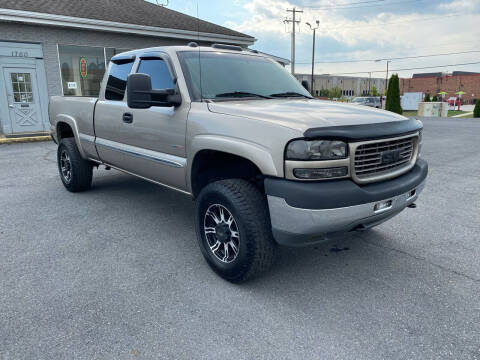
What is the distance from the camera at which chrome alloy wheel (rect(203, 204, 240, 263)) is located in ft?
10.00

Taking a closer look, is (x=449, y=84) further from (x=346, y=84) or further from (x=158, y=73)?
(x=158, y=73)

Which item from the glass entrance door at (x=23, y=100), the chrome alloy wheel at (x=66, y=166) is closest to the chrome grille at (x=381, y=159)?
the chrome alloy wheel at (x=66, y=166)

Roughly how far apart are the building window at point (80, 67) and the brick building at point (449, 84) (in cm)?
7999

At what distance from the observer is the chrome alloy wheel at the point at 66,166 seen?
5.69 meters

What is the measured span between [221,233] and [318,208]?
3.24ft

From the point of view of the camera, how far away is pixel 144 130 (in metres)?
3.94

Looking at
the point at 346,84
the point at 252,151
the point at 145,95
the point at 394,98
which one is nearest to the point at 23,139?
the point at 145,95

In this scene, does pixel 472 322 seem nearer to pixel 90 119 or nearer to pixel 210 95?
pixel 210 95

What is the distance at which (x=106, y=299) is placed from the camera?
9.29ft

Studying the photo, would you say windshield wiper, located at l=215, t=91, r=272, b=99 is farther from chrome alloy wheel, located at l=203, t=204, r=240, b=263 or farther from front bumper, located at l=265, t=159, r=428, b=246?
front bumper, located at l=265, t=159, r=428, b=246

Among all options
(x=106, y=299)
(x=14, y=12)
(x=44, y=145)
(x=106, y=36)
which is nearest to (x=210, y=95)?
(x=106, y=299)

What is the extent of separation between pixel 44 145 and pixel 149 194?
7.21 m

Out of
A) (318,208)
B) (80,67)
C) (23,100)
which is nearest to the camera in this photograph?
(318,208)

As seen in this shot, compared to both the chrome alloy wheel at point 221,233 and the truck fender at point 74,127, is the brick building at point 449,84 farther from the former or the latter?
the chrome alloy wheel at point 221,233
